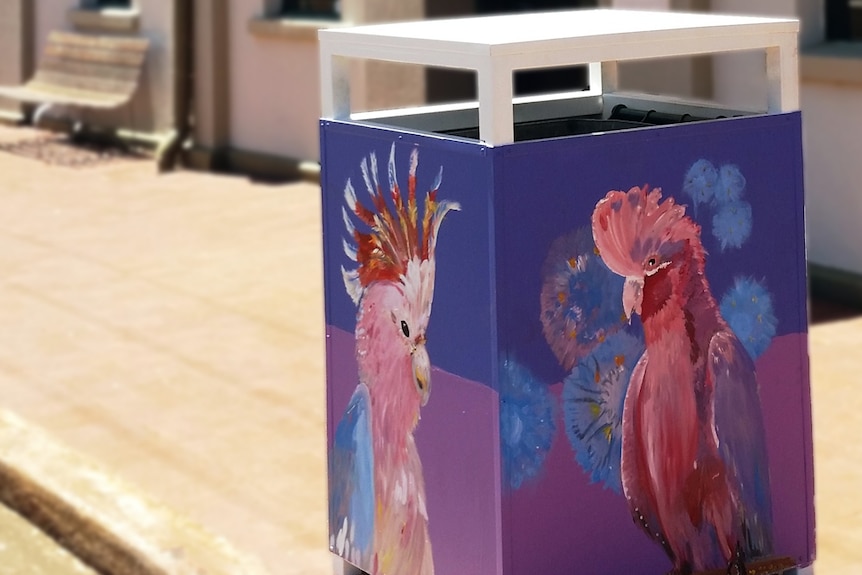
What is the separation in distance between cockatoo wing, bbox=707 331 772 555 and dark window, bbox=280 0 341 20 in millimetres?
8103

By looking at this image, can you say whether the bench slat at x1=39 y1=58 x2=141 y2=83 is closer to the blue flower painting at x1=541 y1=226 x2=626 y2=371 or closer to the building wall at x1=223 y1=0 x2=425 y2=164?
the building wall at x1=223 y1=0 x2=425 y2=164

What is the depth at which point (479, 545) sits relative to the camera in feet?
7.81

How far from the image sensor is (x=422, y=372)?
2.49m

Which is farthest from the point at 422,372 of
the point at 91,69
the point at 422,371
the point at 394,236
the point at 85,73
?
the point at 85,73

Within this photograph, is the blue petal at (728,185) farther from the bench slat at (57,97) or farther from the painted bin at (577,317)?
the bench slat at (57,97)

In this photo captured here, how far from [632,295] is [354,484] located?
0.68 m

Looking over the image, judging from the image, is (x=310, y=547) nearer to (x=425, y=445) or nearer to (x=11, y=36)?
(x=425, y=445)

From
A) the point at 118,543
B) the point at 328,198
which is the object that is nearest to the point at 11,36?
the point at 118,543

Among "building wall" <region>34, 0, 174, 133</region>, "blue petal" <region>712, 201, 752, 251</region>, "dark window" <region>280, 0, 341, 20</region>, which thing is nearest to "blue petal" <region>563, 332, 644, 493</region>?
"blue petal" <region>712, 201, 752, 251</region>

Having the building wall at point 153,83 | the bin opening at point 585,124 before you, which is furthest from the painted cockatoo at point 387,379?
the building wall at point 153,83

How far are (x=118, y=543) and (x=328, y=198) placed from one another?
2.18 meters

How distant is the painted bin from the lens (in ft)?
7.50

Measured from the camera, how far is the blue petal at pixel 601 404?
234cm

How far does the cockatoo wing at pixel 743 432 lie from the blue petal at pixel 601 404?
16 cm
